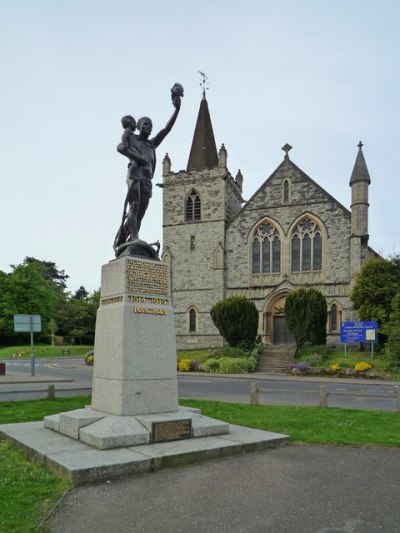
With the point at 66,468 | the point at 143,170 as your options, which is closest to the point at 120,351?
the point at 66,468

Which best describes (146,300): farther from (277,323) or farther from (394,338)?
(277,323)

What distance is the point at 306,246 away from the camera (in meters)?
36.2

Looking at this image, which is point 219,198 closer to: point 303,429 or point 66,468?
point 303,429

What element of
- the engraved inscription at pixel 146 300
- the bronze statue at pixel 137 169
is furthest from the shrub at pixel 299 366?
the engraved inscription at pixel 146 300

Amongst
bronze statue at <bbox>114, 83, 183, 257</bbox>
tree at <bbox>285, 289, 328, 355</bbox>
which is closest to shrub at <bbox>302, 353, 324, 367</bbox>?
tree at <bbox>285, 289, 328, 355</bbox>

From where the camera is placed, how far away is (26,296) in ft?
201

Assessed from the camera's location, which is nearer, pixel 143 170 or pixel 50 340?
pixel 143 170

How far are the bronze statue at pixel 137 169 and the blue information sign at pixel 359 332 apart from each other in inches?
859

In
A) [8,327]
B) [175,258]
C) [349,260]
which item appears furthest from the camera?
[8,327]

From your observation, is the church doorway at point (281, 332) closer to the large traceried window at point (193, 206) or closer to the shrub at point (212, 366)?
the shrub at point (212, 366)

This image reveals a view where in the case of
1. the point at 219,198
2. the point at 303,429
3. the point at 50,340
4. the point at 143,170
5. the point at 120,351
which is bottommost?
the point at 50,340

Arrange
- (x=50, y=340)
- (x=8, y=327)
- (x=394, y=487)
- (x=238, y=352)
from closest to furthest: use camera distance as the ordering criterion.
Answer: (x=394, y=487) → (x=238, y=352) → (x=8, y=327) → (x=50, y=340)

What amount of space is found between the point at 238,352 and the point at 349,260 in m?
10.7

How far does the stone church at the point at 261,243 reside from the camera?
113ft
